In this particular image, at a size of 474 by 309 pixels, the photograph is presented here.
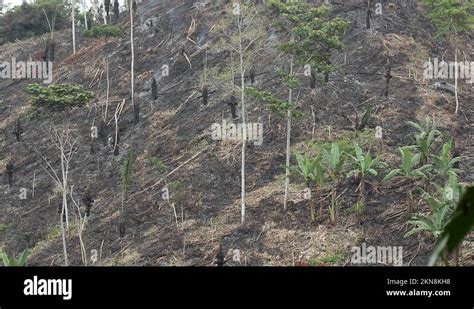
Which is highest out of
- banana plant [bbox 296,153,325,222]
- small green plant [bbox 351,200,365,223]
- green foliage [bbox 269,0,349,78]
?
green foliage [bbox 269,0,349,78]

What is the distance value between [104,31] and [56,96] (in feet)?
38.4

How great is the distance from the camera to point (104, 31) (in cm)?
3488

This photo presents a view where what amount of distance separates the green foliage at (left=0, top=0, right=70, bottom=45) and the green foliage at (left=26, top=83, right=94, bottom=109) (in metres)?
17.8

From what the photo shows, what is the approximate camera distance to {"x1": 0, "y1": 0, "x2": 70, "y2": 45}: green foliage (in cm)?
4141

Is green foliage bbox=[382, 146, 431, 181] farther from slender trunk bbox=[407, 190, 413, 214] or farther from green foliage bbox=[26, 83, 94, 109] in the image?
green foliage bbox=[26, 83, 94, 109]

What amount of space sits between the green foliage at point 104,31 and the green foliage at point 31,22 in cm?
626

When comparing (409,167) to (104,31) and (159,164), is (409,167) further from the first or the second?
(104,31)

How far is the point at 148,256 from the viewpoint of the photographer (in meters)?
20.7

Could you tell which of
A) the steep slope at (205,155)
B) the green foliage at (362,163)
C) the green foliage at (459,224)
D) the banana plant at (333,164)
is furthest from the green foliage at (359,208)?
the green foliage at (459,224)

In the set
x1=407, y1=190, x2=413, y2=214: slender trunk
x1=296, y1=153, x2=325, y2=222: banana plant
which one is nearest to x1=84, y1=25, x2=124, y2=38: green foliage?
x1=296, y1=153, x2=325, y2=222: banana plant

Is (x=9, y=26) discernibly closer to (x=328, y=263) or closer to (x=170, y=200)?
(x=170, y=200)

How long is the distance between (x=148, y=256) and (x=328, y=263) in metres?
4.68

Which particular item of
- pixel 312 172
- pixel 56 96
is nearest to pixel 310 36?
pixel 312 172
